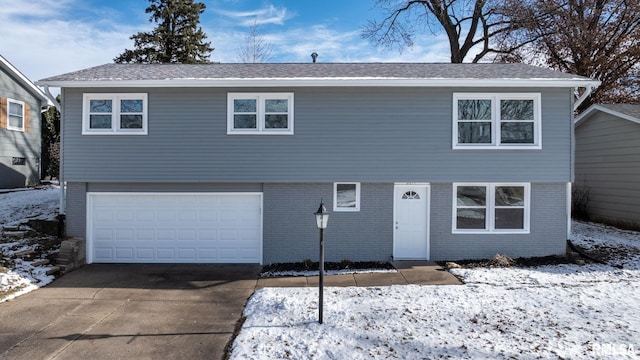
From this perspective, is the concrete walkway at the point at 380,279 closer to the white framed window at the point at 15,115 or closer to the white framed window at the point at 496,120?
the white framed window at the point at 496,120

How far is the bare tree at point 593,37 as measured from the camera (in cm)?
1877

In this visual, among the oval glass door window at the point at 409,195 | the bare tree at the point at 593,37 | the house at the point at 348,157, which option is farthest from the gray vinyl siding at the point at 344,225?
the bare tree at the point at 593,37

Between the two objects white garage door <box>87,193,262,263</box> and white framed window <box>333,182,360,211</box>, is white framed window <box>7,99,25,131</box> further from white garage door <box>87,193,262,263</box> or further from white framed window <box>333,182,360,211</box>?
white framed window <box>333,182,360,211</box>

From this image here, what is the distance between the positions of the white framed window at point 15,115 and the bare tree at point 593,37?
25.8 meters

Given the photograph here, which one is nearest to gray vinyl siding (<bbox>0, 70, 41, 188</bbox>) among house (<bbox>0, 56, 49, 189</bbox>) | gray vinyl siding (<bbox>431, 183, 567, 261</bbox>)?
house (<bbox>0, 56, 49, 189</bbox>)

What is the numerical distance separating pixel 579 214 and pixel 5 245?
780 inches

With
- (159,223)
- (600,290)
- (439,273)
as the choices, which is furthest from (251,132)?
(600,290)

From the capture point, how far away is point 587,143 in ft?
49.9

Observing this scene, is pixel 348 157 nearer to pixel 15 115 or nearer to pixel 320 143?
pixel 320 143

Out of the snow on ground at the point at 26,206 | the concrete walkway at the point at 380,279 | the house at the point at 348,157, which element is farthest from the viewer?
the snow on ground at the point at 26,206

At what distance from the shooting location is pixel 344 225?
976cm

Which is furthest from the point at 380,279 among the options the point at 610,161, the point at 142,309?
the point at 610,161

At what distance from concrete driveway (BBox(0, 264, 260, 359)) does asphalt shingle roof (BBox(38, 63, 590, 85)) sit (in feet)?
16.3

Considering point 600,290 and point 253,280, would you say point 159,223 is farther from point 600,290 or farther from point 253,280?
point 600,290
